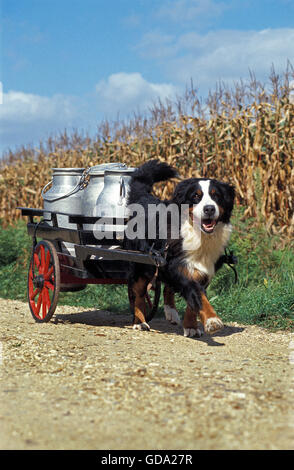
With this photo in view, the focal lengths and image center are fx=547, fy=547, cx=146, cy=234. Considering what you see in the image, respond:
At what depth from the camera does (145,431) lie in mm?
2613

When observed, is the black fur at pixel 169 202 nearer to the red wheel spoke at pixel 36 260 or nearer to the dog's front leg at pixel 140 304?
the dog's front leg at pixel 140 304

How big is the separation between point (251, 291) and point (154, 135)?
5642 millimetres

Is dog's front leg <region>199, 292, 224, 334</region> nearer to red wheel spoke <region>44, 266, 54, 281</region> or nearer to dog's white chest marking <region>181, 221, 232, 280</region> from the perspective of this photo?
dog's white chest marking <region>181, 221, 232, 280</region>

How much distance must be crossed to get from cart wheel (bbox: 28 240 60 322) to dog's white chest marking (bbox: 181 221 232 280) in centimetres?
143

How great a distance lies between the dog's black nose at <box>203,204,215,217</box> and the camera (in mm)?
4617

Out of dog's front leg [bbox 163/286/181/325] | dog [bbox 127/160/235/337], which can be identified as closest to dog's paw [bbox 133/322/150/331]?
dog [bbox 127/160/235/337]

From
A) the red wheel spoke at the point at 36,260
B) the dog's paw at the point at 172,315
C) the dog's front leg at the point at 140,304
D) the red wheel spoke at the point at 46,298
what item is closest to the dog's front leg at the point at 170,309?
the dog's paw at the point at 172,315

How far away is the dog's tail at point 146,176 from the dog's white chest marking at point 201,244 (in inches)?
28.7

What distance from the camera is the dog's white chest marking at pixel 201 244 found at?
489 centimetres

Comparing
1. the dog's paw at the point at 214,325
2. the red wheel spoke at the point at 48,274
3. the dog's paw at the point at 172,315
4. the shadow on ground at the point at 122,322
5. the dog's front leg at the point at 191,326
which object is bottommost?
the shadow on ground at the point at 122,322

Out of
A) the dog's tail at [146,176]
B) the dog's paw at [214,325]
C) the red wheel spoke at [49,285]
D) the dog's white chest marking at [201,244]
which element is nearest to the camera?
the dog's paw at [214,325]

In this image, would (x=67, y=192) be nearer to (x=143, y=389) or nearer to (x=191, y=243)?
(x=191, y=243)

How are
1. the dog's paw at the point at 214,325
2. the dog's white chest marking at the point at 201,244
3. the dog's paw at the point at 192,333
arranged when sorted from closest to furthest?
the dog's paw at the point at 214,325, the dog's white chest marking at the point at 201,244, the dog's paw at the point at 192,333

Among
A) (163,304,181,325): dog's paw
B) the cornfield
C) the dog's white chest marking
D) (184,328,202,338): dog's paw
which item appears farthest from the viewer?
the cornfield
